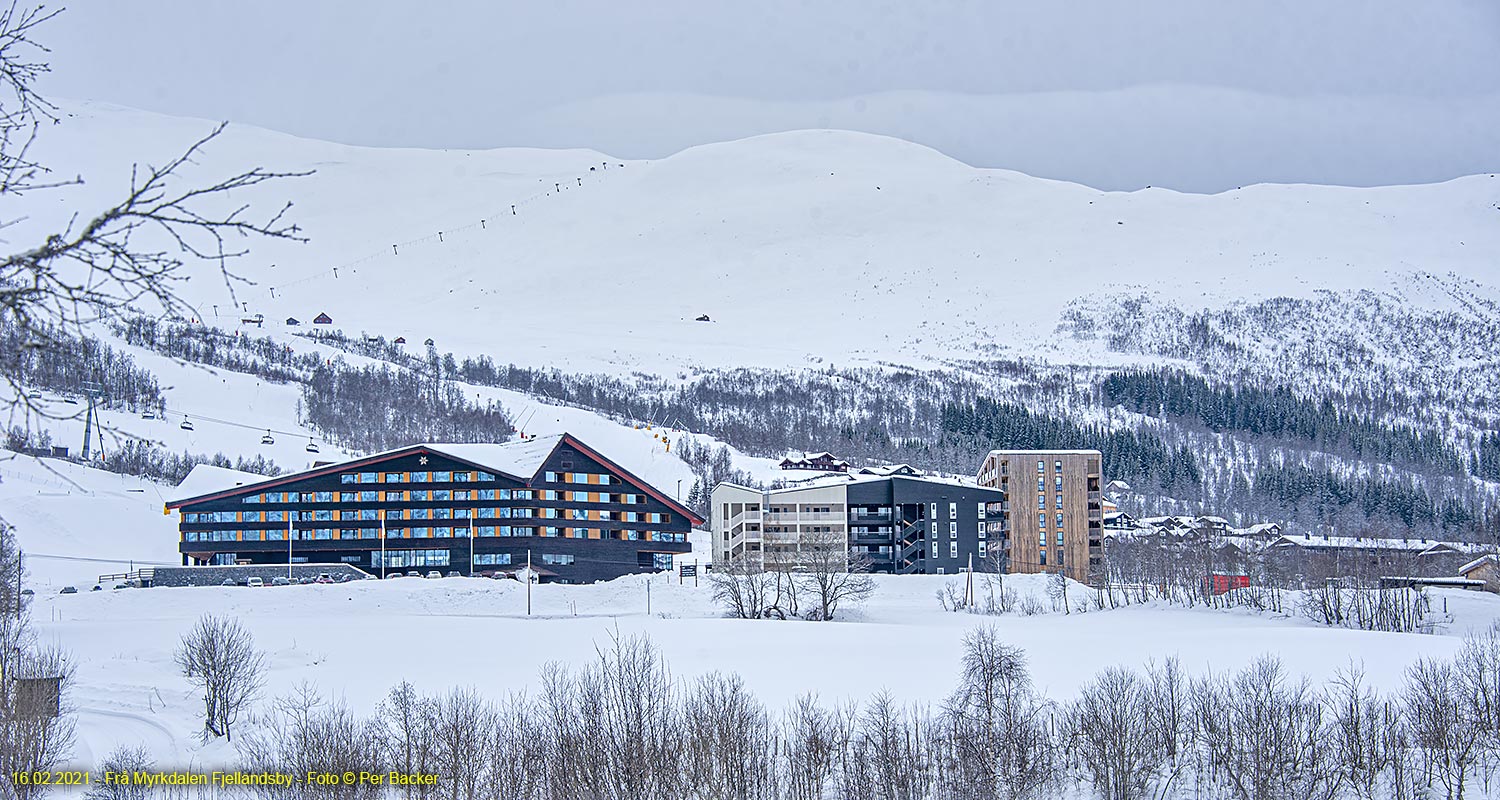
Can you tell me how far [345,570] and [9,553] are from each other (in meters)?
27.8

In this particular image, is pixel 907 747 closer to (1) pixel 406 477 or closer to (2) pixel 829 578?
(2) pixel 829 578

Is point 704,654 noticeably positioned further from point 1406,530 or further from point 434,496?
point 1406,530

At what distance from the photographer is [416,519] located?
344 ft

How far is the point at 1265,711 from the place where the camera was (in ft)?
148

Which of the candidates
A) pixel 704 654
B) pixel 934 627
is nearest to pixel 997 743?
pixel 704 654

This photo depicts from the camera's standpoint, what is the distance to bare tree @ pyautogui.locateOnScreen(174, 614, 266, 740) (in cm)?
4828

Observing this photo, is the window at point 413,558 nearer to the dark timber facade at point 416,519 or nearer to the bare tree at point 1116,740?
the dark timber facade at point 416,519

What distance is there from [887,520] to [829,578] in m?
26.2

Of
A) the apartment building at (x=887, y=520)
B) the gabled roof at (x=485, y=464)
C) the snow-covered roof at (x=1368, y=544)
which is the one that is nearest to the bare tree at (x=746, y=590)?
the gabled roof at (x=485, y=464)

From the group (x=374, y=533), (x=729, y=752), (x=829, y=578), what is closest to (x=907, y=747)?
(x=729, y=752)

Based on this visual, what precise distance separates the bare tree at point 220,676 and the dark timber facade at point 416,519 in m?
47.2

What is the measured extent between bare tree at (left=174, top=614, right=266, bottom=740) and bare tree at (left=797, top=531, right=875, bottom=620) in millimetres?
39661

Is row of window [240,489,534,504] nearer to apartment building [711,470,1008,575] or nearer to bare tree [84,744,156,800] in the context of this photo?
apartment building [711,470,1008,575]

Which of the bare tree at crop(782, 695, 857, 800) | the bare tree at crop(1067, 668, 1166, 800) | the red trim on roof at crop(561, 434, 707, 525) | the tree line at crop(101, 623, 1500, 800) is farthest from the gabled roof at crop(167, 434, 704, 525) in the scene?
the bare tree at crop(1067, 668, 1166, 800)
